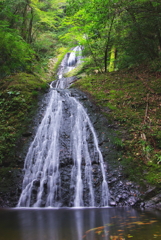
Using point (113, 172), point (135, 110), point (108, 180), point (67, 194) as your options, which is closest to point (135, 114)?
point (135, 110)

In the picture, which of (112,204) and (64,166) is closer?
(112,204)

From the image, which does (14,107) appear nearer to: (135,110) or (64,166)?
(64,166)

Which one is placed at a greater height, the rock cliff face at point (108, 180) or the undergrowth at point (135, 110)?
the undergrowth at point (135, 110)

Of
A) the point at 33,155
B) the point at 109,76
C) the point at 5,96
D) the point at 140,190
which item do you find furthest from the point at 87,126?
the point at 109,76

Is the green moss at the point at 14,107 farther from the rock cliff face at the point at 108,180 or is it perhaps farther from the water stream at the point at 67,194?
the water stream at the point at 67,194

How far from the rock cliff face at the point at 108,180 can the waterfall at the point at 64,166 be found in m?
0.04

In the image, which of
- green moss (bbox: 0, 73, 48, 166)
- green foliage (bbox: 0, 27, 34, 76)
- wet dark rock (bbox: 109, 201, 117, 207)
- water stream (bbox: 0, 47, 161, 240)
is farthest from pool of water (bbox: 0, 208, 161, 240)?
→ green foliage (bbox: 0, 27, 34, 76)

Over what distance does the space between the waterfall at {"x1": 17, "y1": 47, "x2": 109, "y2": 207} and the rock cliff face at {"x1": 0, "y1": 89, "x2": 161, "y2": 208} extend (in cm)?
4

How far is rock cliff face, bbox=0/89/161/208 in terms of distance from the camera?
16.4 ft

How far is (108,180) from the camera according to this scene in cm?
562

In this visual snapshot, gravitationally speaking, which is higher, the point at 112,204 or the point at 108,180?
the point at 108,180

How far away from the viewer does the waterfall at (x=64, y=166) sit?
5.29 metres

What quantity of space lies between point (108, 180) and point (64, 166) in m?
1.52

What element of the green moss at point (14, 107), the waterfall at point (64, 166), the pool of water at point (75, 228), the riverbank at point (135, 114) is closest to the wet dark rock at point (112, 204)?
the waterfall at point (64, 166)
